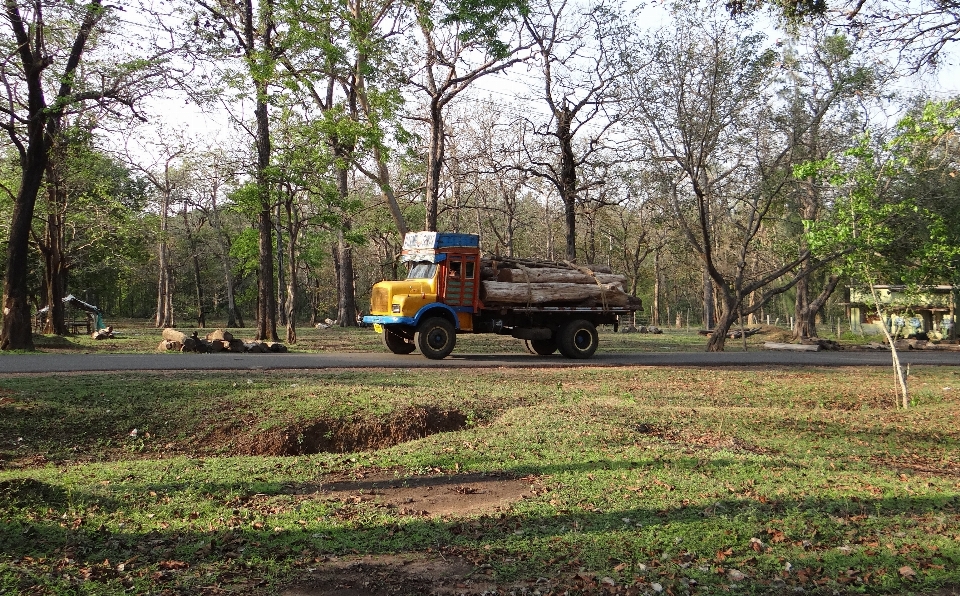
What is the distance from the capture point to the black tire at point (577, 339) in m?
21.3

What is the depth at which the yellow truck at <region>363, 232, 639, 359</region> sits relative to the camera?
19484 mm

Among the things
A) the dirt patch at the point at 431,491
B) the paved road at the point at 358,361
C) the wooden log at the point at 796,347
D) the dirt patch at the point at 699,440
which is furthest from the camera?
the wooden log at the point at 796,347

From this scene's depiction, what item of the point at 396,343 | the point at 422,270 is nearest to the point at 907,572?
the point at 422,270

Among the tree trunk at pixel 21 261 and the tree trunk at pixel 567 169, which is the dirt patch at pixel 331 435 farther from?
the tree trunk at pixel 567 169

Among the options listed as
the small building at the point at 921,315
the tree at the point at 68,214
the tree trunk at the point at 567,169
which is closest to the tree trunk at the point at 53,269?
the tree at the point at 68,214

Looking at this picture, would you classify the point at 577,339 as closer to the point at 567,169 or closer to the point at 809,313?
the point at 567,169

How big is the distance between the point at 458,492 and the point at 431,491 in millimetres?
275

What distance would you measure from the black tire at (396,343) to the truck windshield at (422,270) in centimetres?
190

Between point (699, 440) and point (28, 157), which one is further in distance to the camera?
point (28, 157)

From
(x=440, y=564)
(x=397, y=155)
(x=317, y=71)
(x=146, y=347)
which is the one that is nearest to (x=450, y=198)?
(x=397, y=155)

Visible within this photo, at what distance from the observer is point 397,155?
2656cm

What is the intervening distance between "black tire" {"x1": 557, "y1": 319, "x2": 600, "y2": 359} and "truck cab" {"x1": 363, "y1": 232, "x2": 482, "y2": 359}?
2957mm

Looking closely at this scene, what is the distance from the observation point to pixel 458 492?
7.05 m

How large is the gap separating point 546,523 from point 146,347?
18.7 m
